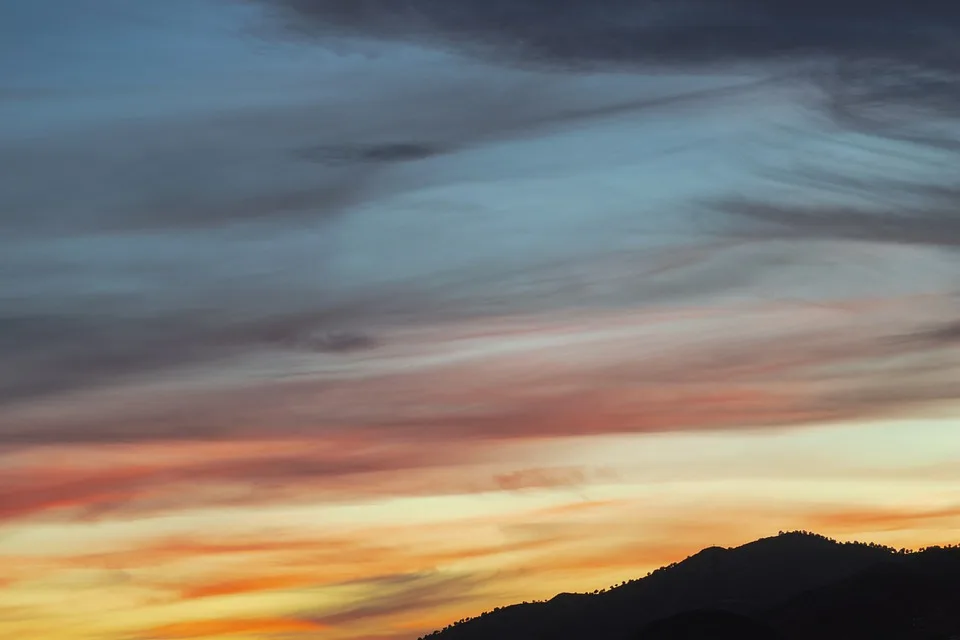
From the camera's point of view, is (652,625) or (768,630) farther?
(652,625)

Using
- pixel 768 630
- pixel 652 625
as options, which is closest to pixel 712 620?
pixel 768 630

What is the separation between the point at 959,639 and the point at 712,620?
30.9 metres

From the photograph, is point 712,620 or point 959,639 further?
point 712,620

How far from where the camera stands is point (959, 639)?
164625 millimetres

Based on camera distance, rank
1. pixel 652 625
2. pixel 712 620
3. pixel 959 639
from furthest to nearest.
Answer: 1. pixel 652 625
2. pixel 712 620
3. pixel 959 639

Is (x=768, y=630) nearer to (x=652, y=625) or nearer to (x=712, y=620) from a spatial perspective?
(x=712, y=620)

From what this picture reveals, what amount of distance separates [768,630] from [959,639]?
2518cm

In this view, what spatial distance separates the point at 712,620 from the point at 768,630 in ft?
24.7

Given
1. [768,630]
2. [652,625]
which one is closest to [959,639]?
[768,630]

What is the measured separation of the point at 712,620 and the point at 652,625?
782 inches

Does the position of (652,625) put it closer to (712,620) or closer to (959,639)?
(712,620)

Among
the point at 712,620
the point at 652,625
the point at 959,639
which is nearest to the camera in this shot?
the point at 959,639

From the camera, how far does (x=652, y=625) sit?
651 feet

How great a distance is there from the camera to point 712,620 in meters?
180
